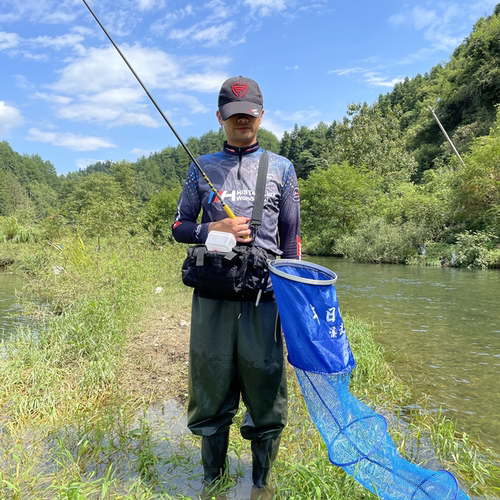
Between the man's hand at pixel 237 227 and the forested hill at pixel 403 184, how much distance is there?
12134mm

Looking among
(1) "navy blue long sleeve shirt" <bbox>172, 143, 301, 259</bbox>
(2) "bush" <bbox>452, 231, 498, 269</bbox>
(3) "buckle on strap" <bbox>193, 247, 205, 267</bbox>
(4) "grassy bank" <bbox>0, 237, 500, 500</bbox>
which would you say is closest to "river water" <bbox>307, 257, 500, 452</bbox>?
(4) "grassy bank" <bbox>0, 237, 500, 500</bbox>

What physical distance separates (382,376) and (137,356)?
294cm

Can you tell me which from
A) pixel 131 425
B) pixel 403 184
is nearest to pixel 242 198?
pixel 131 425

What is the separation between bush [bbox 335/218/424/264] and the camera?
2339cm

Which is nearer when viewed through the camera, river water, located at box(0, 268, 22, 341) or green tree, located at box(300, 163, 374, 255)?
river water, located at box(0, 268, 22, 341)

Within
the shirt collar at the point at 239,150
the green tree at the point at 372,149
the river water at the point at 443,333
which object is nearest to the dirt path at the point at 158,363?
the shirt collar at the point at 239,150

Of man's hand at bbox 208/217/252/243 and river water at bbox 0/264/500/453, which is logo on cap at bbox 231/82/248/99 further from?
river water at bbox 0/264/500/453

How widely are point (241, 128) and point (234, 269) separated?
830 mm

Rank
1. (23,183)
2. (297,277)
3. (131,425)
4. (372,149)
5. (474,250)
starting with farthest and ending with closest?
(23,183)
(372,149)
(474,250)
(131,425)
(297,277)

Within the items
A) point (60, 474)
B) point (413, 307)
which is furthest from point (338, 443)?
point (413, 307)

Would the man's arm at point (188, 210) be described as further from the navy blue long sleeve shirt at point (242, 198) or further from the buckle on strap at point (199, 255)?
the buckle on strap at point (199, 255)

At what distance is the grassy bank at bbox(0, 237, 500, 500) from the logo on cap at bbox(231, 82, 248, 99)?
2147 mm

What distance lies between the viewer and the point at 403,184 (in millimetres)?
33594

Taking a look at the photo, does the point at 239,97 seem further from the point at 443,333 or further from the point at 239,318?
the point at 443,333
